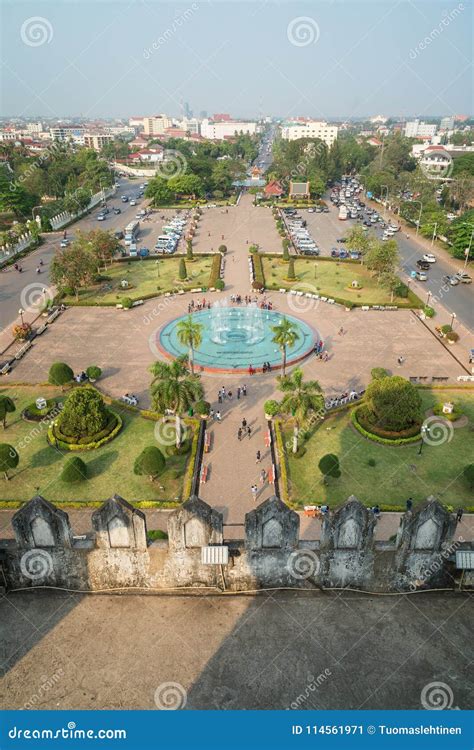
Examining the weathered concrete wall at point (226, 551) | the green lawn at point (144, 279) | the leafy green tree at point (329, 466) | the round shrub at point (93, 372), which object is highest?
the weathered concrete wall at point (226, 551)

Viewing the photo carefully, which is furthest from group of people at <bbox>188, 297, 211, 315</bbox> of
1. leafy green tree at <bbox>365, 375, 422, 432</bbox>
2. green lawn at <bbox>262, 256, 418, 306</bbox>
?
leafy green tree at <bbox>365, 375, 422, 432</bbox>

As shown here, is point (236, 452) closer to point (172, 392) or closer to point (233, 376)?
point (172, 392)

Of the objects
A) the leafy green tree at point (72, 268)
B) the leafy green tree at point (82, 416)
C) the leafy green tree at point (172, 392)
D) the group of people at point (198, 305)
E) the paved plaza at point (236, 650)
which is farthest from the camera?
the group of people at point (198, 305)

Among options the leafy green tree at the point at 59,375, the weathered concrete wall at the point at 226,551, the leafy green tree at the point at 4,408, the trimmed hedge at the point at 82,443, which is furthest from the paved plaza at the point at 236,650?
the leafy green tree at the point at 59,375

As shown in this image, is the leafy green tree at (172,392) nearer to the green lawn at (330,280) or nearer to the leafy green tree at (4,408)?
the leafy green tree at (4,408)

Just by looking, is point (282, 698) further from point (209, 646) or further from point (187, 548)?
point (187, 548)

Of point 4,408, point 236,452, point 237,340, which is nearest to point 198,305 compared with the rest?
point 237,340
